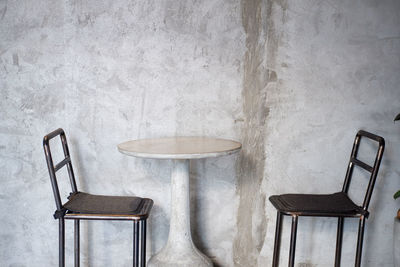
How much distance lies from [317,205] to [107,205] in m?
1.22

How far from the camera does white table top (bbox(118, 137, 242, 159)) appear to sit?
2227 mm

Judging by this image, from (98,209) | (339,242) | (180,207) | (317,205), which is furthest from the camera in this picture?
(339,242)

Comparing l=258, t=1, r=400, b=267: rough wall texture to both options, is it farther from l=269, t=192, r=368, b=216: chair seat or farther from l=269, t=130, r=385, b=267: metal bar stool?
l=269, t=192, r=368, b=216: chair seat

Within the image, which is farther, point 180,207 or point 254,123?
point 254,123

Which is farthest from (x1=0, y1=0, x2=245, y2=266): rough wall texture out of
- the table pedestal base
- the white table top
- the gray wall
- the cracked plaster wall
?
the table pedestal base

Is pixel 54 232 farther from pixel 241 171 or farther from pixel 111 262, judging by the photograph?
pixel 241 171

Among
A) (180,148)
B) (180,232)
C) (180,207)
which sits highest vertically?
(180,148)

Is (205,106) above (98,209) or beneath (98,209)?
above

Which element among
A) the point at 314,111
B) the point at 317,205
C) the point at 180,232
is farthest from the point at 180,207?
the point at 314,111

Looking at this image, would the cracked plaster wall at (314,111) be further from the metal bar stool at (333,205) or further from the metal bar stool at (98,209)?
the metal bar stool at (98,209)

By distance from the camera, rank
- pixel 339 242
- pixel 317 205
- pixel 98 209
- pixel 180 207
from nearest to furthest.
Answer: pixel 98 209 < pixel 317 205 < pixel 180 207 < pixel 339 242

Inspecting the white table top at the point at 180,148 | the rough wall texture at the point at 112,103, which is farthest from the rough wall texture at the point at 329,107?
the white table top at the point at 180,148

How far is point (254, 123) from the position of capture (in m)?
2.93

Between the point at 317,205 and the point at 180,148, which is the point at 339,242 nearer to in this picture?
the point at 317,205
